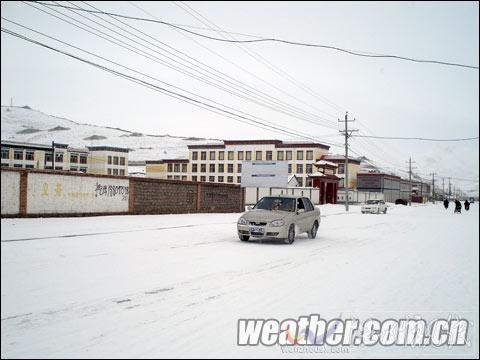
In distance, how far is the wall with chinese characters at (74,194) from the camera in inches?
793

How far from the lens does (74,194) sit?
22.2 metres

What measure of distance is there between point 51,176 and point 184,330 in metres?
17.9

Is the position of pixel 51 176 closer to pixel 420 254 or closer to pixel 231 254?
pixel 231 254

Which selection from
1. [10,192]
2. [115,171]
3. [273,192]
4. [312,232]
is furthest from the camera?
[115,171]

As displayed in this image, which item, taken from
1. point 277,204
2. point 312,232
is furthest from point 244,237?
point 312,232

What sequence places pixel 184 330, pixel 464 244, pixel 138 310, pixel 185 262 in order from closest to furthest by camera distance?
1. pixel 184 330
2. pixel 138 310
3. pixel 185 262
4. pixel 464 244

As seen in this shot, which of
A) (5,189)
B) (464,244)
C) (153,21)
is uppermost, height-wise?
(153,21)

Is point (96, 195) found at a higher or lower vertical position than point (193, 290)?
higher

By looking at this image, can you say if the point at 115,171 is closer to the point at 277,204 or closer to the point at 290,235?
the point at 277,204

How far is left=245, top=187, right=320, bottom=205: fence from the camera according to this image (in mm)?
58375

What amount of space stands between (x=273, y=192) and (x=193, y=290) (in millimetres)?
52206

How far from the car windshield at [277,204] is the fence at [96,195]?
11.2 metres

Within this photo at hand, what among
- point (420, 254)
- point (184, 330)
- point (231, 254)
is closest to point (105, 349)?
point (184, 330)

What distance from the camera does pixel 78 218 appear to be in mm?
21812
